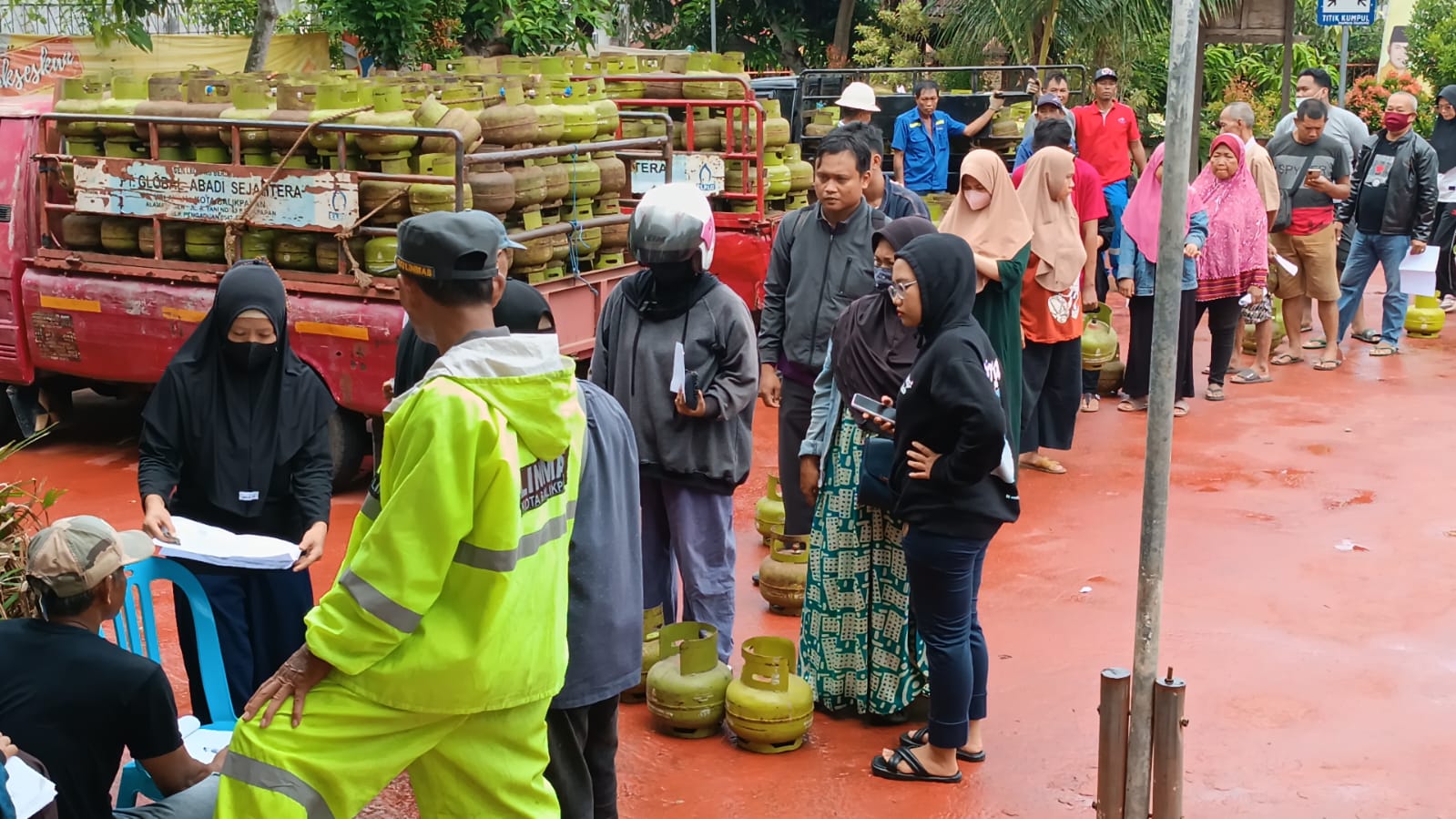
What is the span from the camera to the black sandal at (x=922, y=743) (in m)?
4.91

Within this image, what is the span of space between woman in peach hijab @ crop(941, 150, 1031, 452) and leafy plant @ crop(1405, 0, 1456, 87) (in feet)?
50.6

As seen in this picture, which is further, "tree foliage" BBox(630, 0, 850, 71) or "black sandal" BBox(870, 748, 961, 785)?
"tree foliage" BBox(630, 0, 850, 71)

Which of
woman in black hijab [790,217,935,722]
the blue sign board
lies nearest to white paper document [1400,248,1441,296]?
the blue sign board

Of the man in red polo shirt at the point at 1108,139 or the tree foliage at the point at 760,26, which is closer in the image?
the man in red polo shirt at the point at 1108,139

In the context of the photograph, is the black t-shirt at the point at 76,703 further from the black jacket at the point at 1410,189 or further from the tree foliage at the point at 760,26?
the tree foliage at the point at 760,26

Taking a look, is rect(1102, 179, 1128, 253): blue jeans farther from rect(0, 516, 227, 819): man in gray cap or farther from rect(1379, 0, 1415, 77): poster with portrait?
rect(0, 516, 227, 819): man in gray cap

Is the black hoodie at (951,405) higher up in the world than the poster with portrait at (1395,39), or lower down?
lower down

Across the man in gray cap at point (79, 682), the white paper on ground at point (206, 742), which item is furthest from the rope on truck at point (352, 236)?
the man in gray cap at point (79, 682)

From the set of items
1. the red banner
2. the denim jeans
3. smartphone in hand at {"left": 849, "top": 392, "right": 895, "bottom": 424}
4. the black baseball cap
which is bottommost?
the denim jeans

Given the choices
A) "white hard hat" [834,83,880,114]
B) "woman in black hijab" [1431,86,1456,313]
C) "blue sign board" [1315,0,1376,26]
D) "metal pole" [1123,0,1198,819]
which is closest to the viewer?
"metal pole" [1123,0,1198,819]

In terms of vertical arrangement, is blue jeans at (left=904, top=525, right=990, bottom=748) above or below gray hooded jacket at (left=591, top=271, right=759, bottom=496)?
below

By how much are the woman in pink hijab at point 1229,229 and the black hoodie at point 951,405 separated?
5.60m

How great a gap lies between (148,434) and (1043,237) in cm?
506

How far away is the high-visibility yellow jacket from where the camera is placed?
279cm
